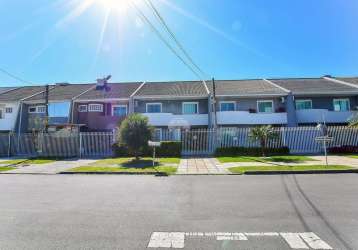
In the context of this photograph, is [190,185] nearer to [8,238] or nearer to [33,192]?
[33,192]

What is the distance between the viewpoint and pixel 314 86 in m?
30.6

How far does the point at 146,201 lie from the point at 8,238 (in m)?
3.58

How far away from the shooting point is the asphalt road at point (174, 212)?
188 inches

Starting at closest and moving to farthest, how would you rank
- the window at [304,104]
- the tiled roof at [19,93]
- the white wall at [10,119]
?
the window at [304,104] → the white wall at [10,119] → the tiled roof at [19,93]

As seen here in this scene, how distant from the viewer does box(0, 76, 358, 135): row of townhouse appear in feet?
92.4

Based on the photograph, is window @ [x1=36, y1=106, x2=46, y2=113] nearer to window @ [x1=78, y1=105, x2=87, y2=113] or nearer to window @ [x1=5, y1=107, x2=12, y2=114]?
window @ [x1=5, y1=107, x2=12, y2=114]

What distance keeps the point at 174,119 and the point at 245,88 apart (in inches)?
347

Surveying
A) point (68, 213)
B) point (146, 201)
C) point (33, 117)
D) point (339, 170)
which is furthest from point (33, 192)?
point (33, 117)

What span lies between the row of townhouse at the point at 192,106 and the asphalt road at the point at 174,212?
58.7 ft


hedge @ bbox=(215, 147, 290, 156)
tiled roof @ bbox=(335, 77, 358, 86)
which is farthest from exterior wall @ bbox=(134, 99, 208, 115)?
tiled roof @ bbox=(335, 77, 358, 86)

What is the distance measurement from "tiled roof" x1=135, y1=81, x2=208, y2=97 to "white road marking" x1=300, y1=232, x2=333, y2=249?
79.9ft

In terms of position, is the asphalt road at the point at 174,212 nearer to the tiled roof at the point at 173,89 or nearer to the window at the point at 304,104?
the tiled roof at the point at 173,89

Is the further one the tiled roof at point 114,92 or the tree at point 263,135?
the tiled roof at point 114,92

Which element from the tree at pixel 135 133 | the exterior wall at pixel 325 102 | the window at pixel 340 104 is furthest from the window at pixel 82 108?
the window at pixel 340 104
